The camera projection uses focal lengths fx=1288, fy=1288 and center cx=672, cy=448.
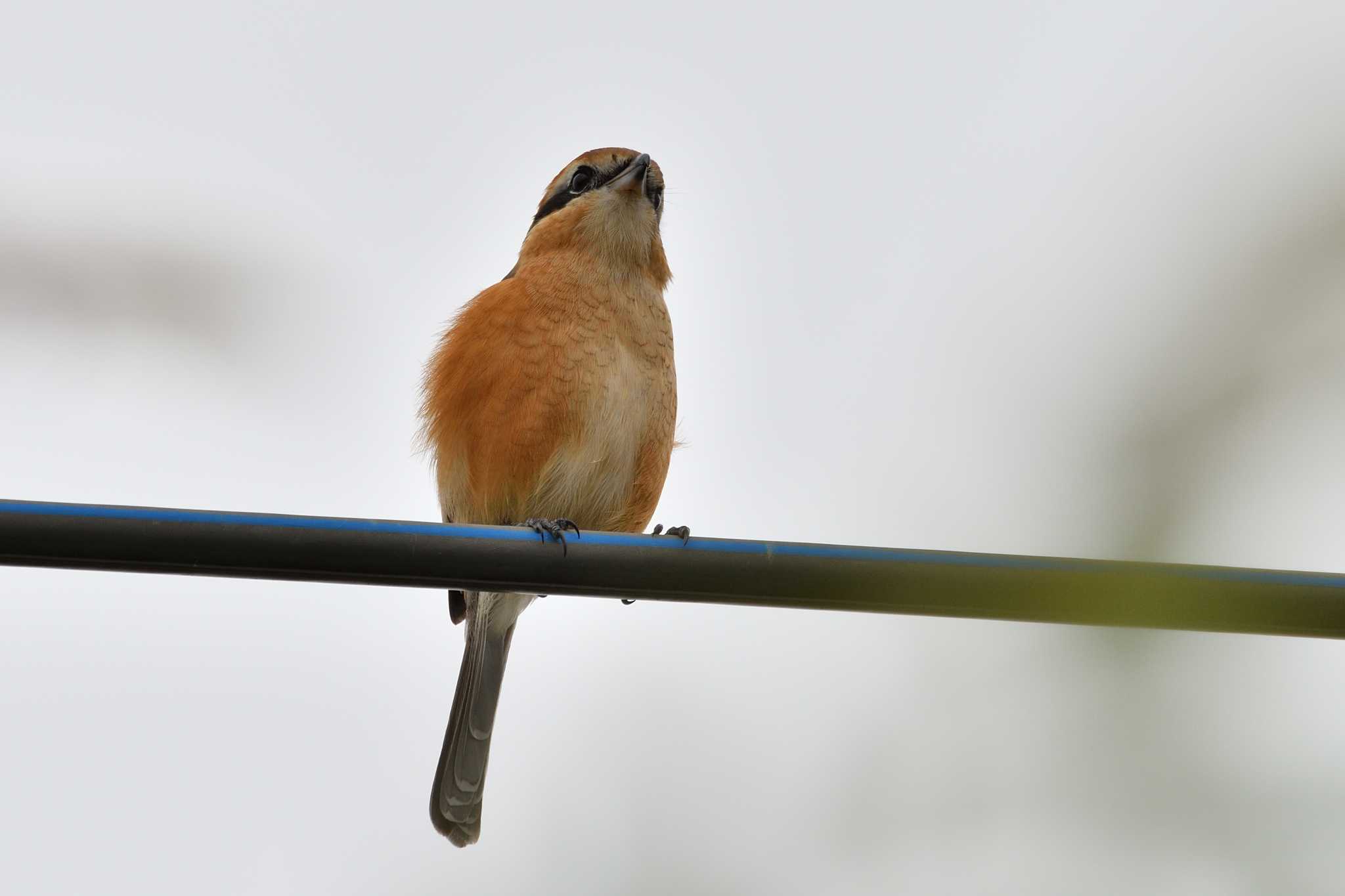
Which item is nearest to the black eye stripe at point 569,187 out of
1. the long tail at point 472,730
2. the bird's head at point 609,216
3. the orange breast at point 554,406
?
the bird's head at point 609,216

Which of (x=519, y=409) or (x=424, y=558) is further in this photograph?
(x=519, y=409)

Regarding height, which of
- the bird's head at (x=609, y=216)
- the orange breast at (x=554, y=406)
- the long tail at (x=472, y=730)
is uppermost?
the bird's head at (x=609, y=216)

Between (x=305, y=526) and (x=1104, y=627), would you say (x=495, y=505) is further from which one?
(x=1104, y=627)

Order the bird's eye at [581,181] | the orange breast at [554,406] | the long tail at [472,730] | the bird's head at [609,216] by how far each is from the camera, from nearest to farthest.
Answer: the orange breast at [554,406] → the long tail at [472,730] → the bird's head at [609,216] → the bird's eye at [581,181]

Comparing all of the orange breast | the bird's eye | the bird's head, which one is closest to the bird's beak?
the bird's head

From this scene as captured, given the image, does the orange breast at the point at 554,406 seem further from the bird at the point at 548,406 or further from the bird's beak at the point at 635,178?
the bird's beak at the point at 635,178

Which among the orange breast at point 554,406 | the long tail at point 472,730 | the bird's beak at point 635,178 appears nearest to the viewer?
the orange breast at point 554,406

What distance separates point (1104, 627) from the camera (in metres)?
1.28

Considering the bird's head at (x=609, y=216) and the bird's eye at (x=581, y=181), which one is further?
the bird's eye at (x=581, y=181)

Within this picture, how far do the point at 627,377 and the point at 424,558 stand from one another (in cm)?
214

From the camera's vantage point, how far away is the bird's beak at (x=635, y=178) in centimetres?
476

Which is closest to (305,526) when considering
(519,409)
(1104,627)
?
(1104,627)

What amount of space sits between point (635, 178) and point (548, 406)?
1.20 meters

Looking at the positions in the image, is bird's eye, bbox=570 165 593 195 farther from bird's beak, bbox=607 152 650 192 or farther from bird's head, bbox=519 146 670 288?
bird's beak, bbox=607 152 650 192
